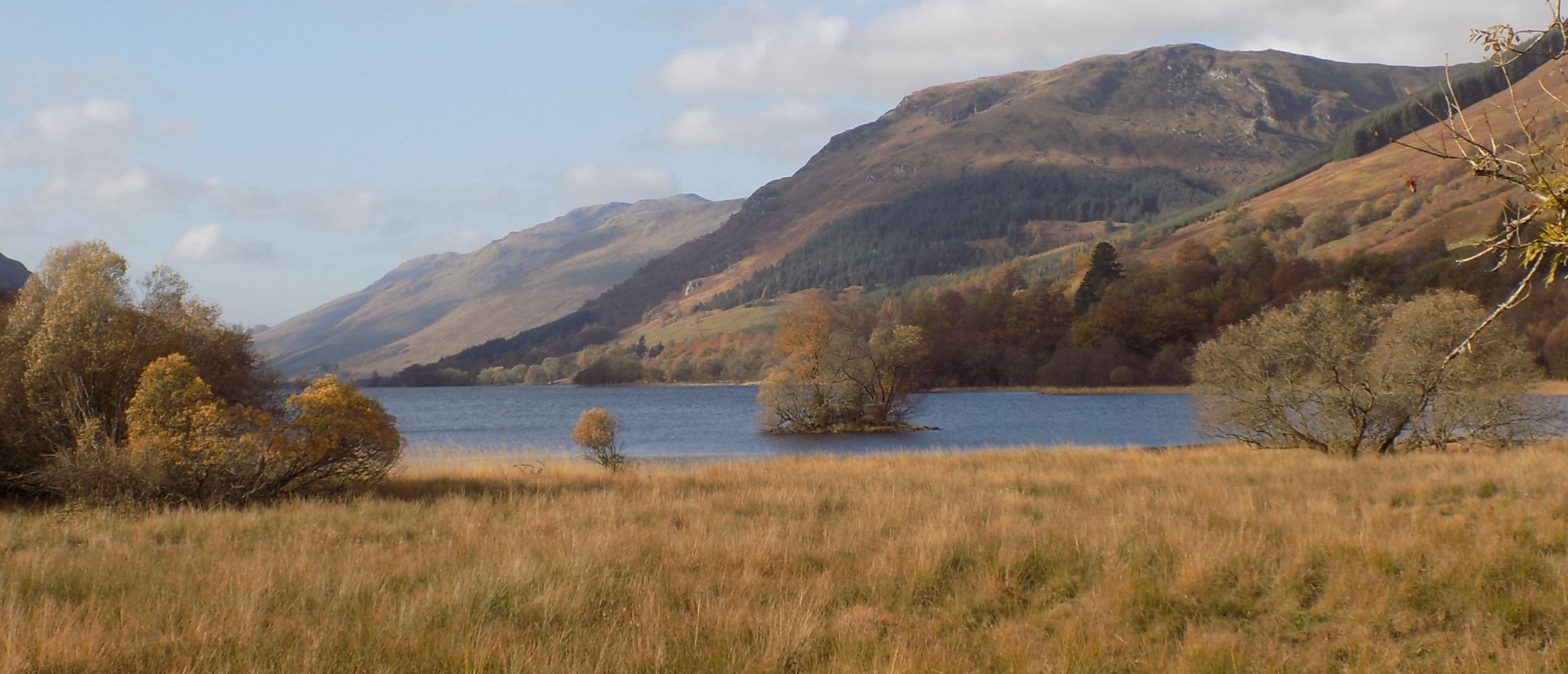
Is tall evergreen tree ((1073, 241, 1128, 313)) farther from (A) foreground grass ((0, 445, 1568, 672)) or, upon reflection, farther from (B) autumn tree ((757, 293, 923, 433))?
(A) foreground grass ((0, 445, 1568, 672))

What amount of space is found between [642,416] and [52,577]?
6502cm

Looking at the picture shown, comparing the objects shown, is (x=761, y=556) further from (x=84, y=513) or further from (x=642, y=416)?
(x=642, y=416)

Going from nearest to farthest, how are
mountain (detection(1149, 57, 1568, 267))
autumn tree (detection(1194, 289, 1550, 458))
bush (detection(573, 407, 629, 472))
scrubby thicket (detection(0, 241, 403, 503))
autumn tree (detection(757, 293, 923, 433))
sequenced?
scrubby thicket (detection(0, 241, 403, 503)) < bush (detection(573, 407, 629, 472)) < autumn tree (detection(1194, 289, 1550, 458)) < autumn tree (detection(757, 293, 923, 433)) < mountain (detection(1149, 57, 1568, 267))

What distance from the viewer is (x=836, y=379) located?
57.6 meters

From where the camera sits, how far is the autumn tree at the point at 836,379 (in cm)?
5712

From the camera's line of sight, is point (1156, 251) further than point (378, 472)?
Yes

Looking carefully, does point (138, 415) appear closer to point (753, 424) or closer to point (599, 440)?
point (599, 440)

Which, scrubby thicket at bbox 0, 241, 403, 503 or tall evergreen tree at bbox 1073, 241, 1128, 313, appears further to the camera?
tall evergreen tree at bbox 1073, 241, 1128, 313

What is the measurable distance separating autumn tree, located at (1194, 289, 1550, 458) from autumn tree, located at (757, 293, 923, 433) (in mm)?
30570

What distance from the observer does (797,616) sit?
7309 mm

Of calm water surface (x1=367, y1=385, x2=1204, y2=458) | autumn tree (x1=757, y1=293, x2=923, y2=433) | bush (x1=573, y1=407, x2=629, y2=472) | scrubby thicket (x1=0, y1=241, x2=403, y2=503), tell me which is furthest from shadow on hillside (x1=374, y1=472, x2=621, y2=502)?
autumn tree (x1=757, y1=293, x2=923, y2=433)

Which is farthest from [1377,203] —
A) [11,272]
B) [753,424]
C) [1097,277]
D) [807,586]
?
[11,272]

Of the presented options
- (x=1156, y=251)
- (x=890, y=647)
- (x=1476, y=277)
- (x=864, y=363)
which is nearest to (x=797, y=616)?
(x=890, y=647)

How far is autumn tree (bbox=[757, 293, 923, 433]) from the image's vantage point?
5712 cm
